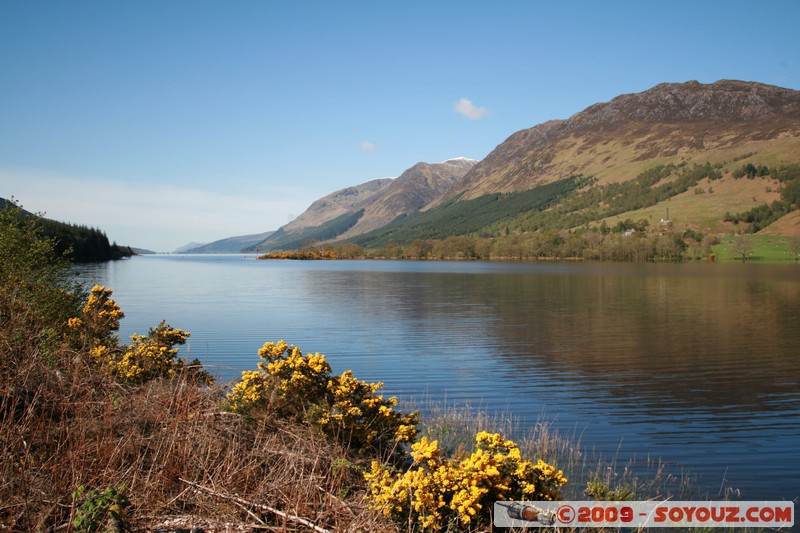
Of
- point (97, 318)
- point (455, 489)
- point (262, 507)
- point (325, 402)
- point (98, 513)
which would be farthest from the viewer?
point (97, 318)

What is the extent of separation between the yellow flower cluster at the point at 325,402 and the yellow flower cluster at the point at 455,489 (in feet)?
8.42

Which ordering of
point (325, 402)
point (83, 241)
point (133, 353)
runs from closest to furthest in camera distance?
point (325, 402) → point (133, 353) → point (83, 241)

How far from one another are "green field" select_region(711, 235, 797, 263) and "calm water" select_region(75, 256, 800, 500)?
4860 inches

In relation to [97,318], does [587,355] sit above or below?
below

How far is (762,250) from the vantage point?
171750mm

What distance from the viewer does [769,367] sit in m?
25.3

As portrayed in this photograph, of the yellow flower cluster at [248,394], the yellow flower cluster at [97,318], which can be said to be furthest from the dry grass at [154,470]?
the yellow flower cluster at [97,318]

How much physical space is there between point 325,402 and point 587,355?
20.1m

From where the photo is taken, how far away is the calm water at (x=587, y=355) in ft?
50.7

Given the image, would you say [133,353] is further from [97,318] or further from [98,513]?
[98,513]

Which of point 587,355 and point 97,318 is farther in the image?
point 587,355

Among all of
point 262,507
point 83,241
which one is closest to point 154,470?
point 262,507

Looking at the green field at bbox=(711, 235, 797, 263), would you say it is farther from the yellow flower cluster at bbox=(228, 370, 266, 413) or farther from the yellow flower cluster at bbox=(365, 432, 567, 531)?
the yellow flower cluster at bbox=(365, 432, 567, 531)

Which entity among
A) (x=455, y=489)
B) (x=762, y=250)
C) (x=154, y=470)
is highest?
(x=762, y=250)
